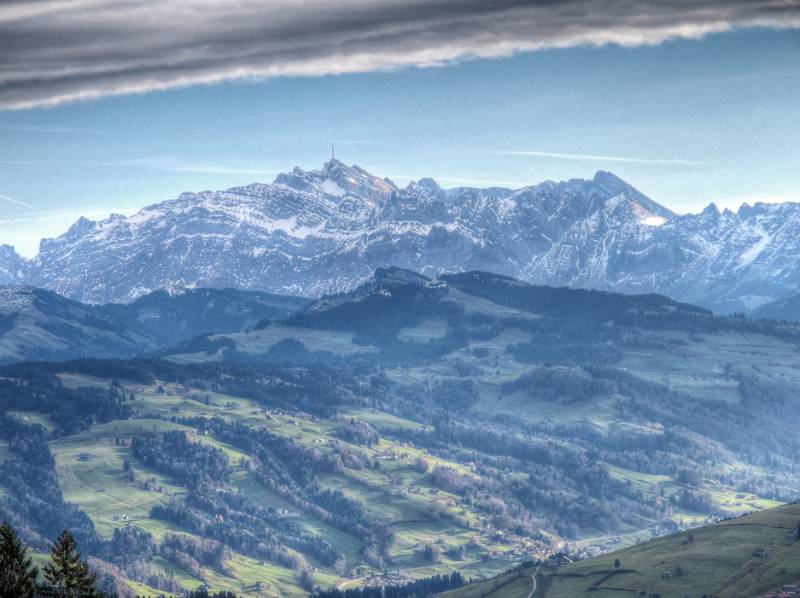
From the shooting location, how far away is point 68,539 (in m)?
166

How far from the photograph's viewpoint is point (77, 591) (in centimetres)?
16900

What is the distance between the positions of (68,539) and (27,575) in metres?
6.04

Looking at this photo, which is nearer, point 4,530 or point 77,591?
point 4,530

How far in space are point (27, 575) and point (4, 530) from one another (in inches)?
392

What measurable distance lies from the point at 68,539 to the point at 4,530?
10363 mm

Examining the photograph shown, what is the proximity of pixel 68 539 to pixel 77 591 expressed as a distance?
699 centimetres

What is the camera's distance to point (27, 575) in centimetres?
16538

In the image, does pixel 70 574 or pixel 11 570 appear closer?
pixel 11 570

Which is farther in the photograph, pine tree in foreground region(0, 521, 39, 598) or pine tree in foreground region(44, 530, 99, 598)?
pine tree in foreground region(44, 530, 99, 598)

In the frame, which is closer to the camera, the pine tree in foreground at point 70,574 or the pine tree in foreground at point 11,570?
the pine tree in foreground at point 11,570

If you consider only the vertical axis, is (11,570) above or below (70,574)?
above

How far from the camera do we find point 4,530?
158 m
